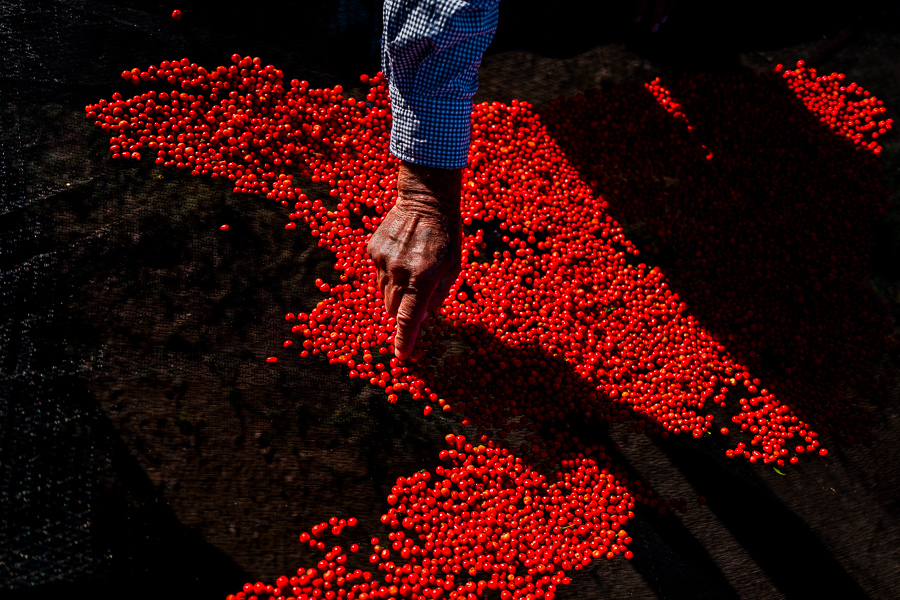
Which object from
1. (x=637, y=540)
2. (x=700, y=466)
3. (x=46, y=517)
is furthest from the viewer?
(x=700, y=466)

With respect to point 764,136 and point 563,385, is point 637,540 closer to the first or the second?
point 563,385

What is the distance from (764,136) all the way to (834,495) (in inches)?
77.0

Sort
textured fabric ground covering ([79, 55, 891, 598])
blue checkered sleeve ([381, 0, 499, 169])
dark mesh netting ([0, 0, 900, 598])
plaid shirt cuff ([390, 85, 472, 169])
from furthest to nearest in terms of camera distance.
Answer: textured fabric ground covering ([79, 55, 891, 598]) → dark mesh netting ([0, 0, 900, 598]) → plaid shirt cuff ([390, 85, 472, 169]) → blue checkered sleeve ([381, 0, 499, 169])

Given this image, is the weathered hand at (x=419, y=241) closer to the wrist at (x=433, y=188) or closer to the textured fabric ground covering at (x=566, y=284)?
the wrist at (x=433, y=188)

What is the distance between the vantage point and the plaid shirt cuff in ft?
5.85

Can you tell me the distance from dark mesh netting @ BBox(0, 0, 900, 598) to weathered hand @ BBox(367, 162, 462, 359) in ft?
1.96

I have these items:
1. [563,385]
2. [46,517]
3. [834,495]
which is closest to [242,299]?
[46,517]

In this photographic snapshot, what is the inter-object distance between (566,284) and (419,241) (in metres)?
1.06

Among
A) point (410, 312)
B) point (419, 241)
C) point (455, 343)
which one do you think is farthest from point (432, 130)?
point (455, 343)

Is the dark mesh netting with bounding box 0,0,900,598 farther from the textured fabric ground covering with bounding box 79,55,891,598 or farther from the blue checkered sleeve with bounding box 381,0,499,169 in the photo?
the blue checkered sleeve with bounding box 381,0,499,169

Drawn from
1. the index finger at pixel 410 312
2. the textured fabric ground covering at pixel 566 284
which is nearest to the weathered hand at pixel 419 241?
the index finger at pixel 410 312

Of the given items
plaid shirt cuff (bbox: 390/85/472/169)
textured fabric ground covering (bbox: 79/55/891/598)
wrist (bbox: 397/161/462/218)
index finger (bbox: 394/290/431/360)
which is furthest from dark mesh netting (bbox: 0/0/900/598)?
plaid shirt cuff (bbox: 390/85/472/169)

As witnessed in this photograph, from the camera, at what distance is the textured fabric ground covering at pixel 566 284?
226 cm

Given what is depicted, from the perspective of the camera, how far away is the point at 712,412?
2.55 meters
